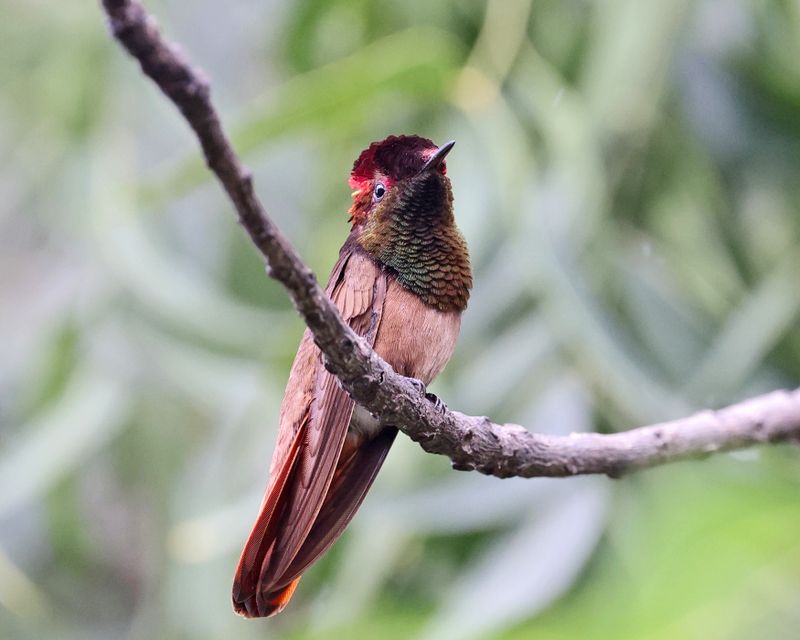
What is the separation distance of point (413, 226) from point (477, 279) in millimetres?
1382

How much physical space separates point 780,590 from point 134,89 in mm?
3147

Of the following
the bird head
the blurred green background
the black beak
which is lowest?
the black beak

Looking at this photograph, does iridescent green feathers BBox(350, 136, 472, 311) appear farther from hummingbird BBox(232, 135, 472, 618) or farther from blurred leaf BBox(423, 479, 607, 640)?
blurred leaf BBox(423, 479, 607, 640)

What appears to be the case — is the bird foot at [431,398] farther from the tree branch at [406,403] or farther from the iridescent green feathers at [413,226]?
the iridescent green feathers at [413,226]

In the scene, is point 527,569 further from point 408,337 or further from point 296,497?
point 296,497

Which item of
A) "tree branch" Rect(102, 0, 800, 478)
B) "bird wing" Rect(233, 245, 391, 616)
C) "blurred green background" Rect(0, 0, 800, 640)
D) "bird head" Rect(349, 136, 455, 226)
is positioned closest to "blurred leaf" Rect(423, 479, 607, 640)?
"blurred green background" Rect(0, 0, 800, 640)

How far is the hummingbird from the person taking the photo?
4.90ft

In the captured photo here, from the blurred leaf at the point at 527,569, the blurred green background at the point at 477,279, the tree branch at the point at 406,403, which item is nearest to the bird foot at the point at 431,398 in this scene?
the tree branch at the point at 406,403

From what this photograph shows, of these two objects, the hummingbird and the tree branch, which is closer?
the tree branch

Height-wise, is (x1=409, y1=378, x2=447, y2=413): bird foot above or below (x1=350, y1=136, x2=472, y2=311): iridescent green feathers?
below

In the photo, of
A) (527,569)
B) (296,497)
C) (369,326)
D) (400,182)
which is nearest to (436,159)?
(400,182)

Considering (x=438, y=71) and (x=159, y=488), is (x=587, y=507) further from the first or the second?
(x=159, y=488)

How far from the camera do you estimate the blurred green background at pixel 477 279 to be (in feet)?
8.91

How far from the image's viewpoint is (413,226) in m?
1.65
